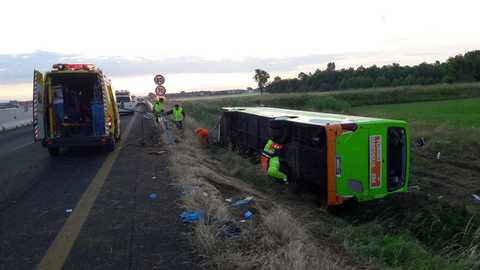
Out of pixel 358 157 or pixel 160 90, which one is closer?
pixel 358 157

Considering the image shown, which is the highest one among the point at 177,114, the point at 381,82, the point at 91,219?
the point at 381,82

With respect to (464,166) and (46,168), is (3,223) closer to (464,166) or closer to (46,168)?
(46,168)

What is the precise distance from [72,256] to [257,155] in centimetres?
963

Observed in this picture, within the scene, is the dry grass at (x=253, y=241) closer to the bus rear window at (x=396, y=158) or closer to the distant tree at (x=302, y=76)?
the bus rear window at (x=396, y=158)

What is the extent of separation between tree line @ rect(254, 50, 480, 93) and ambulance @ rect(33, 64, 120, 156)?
85.3 meters

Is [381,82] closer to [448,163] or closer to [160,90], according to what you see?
[160,90]

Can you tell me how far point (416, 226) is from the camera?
809 cm

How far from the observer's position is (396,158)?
8.98 meters

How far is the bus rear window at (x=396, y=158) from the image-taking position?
29.0ft

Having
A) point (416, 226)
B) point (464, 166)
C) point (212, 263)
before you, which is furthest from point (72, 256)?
point (464, 166)

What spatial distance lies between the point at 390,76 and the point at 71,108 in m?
95.2

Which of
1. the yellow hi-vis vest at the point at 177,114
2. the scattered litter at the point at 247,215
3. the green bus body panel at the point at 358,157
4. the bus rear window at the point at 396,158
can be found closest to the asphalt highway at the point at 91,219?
the scattered litter at the point at 247,215

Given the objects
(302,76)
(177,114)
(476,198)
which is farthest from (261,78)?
(476,198)

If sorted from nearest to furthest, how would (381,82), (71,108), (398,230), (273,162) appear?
(398,230)
(273,162)
(71,108)
(381,82)
